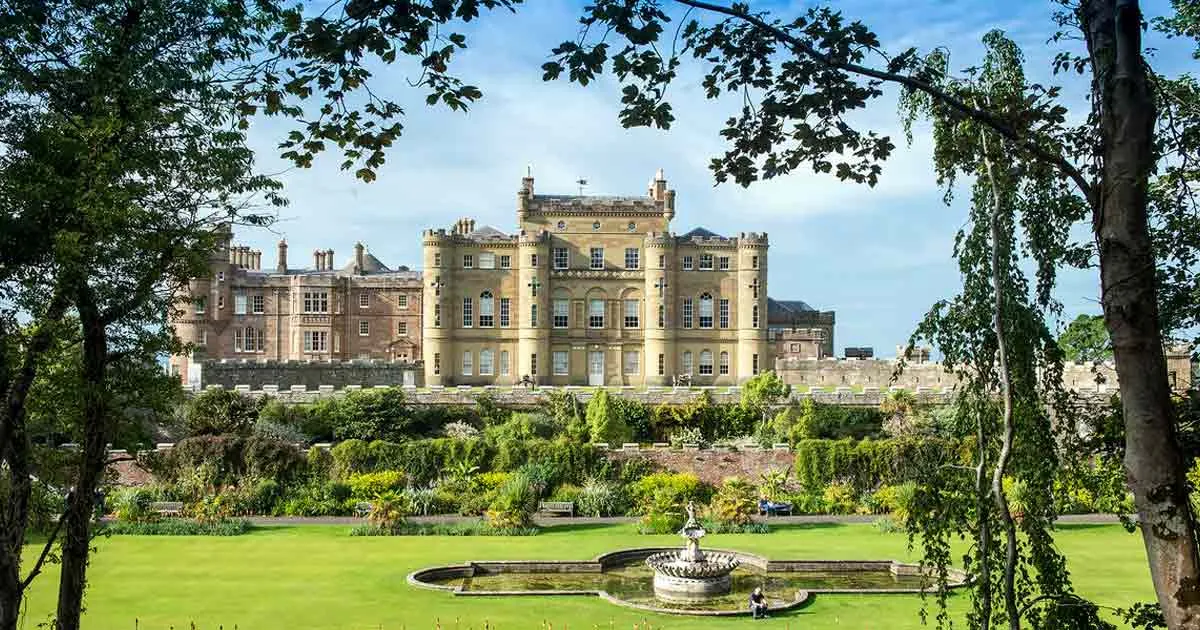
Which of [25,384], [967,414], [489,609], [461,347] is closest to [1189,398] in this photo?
[967,414]

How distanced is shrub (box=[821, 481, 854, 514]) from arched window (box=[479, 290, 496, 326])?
27673 mm

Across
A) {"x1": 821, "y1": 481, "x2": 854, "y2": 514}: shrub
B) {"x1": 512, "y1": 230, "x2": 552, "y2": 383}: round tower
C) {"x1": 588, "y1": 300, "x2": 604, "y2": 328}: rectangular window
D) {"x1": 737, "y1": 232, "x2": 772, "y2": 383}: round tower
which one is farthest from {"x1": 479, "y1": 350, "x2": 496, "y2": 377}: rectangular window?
{"x1": 821, "y1": 481, "x2": 854, "y2": 514}: shrub

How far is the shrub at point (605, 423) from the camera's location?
40.3 m

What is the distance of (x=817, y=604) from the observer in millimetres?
18250

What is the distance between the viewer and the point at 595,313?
58.8 meters

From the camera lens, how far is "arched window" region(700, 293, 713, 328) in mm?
58219

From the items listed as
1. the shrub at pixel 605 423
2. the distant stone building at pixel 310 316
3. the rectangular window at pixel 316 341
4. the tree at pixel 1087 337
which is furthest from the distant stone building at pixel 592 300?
the tree at pixel 1087 337

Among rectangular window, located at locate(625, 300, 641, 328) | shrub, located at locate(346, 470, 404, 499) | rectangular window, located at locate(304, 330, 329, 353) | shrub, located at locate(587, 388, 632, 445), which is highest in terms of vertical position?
rectangular window, located at locate(625, 300, 641, 328)

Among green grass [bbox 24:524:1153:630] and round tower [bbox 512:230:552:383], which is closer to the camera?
green grass [bbox 24:524:1153:630]

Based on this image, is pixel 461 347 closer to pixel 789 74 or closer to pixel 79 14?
pixel 79 14

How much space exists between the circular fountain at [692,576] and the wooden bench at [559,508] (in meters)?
11.6

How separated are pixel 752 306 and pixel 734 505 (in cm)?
2993

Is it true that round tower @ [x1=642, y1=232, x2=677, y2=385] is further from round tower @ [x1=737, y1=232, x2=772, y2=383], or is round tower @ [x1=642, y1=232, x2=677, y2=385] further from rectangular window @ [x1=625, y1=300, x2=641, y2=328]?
round tower @ [x1=737, y1=232, x2=772, y2=383]

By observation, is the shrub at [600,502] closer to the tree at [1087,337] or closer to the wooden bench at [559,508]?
the wooden bench at [559,508]
